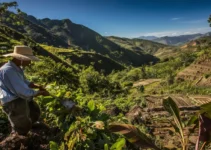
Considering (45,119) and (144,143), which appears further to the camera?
(45,119)

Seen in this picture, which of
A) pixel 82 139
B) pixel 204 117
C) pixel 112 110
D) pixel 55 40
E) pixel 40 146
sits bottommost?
pixel 112 110

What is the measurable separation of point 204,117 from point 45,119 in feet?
9.93

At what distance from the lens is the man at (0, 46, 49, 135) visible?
128 inches

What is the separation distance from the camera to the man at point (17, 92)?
3.26 metres

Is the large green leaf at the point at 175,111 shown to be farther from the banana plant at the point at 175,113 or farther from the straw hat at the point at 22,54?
the straw hat at the point at 22,54

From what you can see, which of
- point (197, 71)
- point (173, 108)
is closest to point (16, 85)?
point (173, 108)

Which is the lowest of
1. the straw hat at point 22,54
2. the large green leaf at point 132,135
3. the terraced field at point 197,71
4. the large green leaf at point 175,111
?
the terraced field at point 197,71

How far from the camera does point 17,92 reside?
326 centimetres

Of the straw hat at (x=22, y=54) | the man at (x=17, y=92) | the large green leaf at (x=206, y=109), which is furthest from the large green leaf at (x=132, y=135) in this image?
the straw hat at (x=22, y=54)

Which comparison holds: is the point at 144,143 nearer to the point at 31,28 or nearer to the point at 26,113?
the point at 26,113

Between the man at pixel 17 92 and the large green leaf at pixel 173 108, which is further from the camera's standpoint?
the man at pixel 17 92

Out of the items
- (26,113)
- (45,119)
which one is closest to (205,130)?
(26,113)

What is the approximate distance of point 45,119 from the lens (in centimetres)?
429

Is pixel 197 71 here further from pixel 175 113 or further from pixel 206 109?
pixel 206 109
